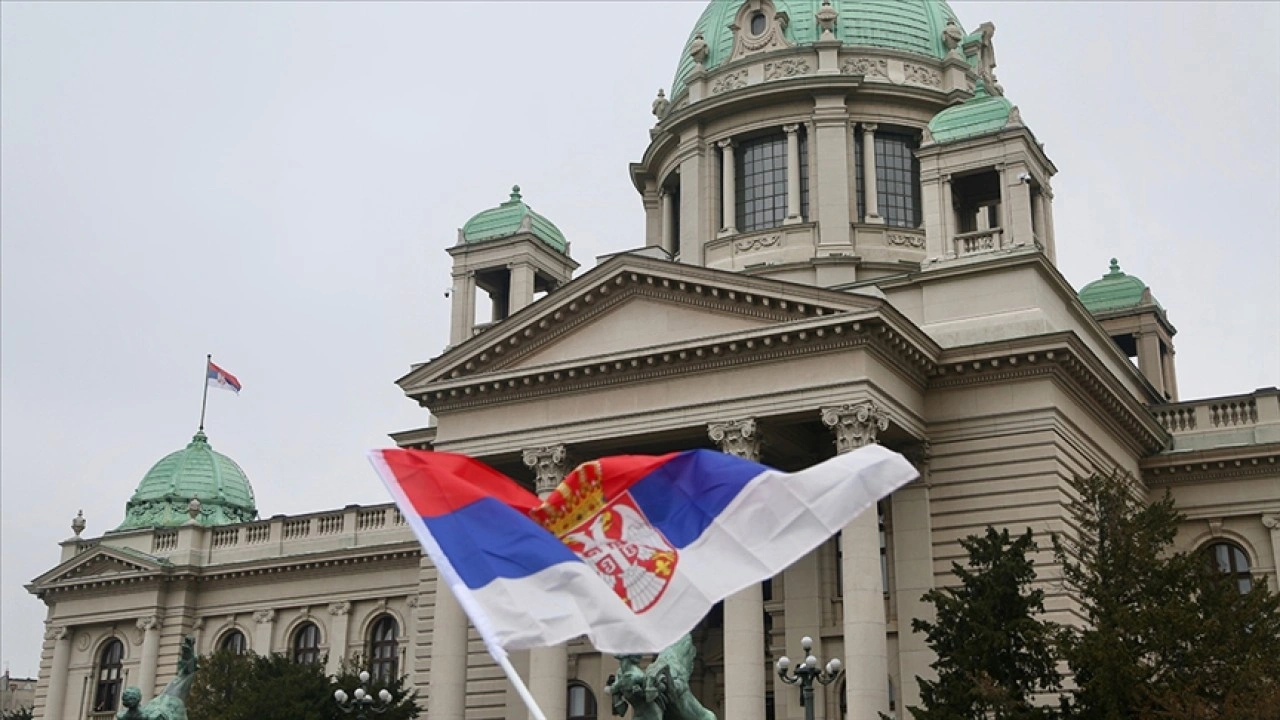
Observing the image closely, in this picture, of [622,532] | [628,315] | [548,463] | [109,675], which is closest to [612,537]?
[622,532]

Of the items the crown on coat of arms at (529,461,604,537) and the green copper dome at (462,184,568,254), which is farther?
the green copper dome at (462,184,568,254)

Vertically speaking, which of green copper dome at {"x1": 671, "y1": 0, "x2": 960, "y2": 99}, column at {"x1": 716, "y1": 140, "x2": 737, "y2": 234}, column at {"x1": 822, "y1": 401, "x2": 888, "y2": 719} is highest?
green copper dome at {"x1": 671, "y1": 0, "x2": 960, "y2": 99}

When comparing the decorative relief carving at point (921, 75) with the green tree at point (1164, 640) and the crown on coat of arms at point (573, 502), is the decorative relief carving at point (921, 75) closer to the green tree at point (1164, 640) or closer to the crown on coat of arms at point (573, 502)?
the green tree at point (1164, 640)

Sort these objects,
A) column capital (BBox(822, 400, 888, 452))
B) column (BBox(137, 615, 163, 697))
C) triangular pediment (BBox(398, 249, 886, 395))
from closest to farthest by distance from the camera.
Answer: column capital (BBox(822, 400, 888, 452)) → triangular pediment (BBox(398, 249, 886, 395)) → column (BBox(137, 615, 163, 697))

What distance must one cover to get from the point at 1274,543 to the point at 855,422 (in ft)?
44.2

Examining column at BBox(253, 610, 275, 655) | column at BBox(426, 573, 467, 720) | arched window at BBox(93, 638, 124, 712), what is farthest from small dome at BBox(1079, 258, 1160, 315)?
arched window at BBox(93, 638, 124, 712)

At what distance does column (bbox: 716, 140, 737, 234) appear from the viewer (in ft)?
157

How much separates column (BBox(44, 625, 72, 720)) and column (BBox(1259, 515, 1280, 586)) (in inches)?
1657

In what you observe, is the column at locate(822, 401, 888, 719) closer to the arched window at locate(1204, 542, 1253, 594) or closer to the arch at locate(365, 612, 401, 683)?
the arched window at locate(1204, 542, 1253, 594)

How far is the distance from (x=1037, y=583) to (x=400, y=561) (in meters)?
25.7

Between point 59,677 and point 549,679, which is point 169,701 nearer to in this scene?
point 549,679

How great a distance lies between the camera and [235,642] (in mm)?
56531

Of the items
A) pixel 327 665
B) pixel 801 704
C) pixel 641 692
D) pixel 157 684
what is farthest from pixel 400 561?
pixel 641 692

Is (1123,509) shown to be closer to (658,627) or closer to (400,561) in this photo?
(658,627)
